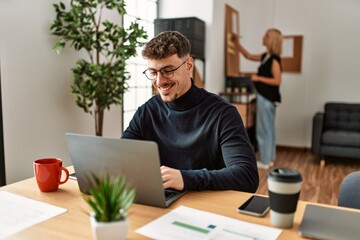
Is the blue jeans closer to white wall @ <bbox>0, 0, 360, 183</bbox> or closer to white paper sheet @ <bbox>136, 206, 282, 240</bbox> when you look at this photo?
white wall @ <bbox>0, 0, 360, 183</bbox>

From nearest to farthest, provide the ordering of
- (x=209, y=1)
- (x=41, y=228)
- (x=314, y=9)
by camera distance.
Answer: (x=41, y=228) < (x=209, y=1) < (x=314, y=9)

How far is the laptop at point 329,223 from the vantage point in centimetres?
86

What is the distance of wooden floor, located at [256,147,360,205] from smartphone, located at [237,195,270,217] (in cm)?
228

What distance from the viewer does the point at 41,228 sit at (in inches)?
35.6

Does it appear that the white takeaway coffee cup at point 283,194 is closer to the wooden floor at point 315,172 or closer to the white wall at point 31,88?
the white wall at point 31,88

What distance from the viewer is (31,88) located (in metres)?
2.30

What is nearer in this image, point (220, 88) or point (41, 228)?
point (41, 228)

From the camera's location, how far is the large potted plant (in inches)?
93.7

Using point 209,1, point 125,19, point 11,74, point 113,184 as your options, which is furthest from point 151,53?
point 209,1

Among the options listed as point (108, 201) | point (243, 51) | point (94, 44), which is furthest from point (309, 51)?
point (108, 201)

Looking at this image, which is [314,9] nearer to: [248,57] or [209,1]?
[248,57]

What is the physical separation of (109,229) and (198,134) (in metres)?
0.78

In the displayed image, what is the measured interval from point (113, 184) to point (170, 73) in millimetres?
762

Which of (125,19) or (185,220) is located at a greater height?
(125,19)
